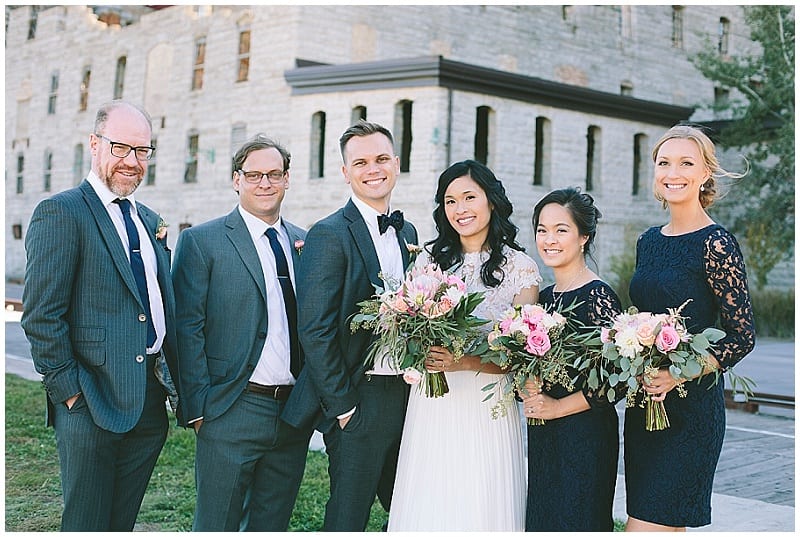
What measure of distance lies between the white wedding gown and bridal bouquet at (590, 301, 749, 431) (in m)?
0.64

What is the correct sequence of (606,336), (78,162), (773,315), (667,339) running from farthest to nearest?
1. (78,162)
2. (773,315)
3. (606,336)
4. (667,339)

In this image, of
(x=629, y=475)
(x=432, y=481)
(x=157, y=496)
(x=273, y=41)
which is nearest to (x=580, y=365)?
(x=629, y=475)

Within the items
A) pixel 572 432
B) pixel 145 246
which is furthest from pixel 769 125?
pixel 145 246

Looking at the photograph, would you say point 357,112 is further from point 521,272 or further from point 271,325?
point 521,272

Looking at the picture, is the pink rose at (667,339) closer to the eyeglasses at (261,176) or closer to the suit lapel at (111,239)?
the eyeglasses at (261,176)

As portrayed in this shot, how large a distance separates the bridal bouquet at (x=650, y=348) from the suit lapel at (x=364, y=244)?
1.33m

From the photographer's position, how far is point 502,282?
446cm

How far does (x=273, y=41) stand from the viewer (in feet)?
88.0

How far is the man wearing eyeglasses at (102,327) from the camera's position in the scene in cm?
418

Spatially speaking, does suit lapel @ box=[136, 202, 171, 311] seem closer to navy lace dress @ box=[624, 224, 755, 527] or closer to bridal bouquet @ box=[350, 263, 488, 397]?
bridal bouquet @ box=[350, 263, 488, 397]

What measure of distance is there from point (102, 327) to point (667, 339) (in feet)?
8.85

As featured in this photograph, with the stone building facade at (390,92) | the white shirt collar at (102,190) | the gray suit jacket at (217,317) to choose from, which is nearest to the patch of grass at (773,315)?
the stone building facade at (390,92)

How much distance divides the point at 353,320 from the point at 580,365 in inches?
44.1

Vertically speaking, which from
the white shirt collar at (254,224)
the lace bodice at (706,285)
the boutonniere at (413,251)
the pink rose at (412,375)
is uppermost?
the white shirt collar at (254,224)
